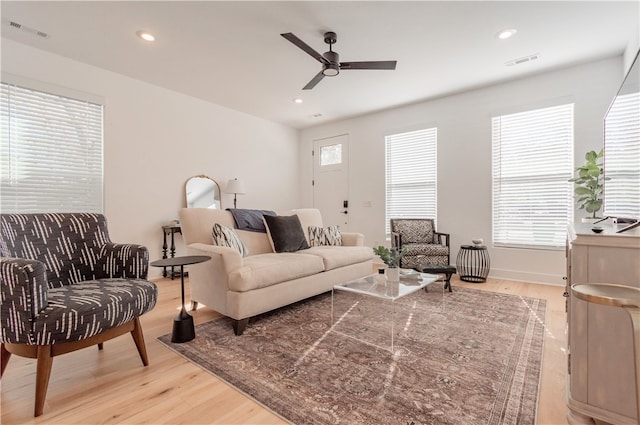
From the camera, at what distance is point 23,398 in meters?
1.51

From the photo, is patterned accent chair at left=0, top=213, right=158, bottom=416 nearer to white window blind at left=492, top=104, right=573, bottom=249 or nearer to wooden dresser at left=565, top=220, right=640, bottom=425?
wooden dresser at left=565, top=220, right=640, bottom=425

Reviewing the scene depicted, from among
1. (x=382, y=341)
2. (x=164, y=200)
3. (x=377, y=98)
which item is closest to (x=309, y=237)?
(x=382, y=341)

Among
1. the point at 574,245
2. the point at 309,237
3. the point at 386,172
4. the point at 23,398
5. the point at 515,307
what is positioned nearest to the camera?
the point at 574,245

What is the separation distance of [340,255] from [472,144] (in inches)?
107

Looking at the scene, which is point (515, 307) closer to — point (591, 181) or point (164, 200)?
point (591, 181)

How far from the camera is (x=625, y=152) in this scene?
1.70 meters

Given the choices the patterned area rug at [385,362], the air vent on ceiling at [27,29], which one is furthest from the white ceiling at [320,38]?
the patterned area rug at [385,362]

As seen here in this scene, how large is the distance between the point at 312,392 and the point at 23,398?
1472 mm

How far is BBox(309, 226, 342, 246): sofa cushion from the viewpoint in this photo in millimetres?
3695

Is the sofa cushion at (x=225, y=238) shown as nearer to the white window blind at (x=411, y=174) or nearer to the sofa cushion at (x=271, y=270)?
the sofa cushion at (x=271, y=270)

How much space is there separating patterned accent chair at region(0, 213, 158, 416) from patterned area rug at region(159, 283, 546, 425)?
0.57m

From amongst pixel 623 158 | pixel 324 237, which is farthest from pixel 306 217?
pixel 623 158

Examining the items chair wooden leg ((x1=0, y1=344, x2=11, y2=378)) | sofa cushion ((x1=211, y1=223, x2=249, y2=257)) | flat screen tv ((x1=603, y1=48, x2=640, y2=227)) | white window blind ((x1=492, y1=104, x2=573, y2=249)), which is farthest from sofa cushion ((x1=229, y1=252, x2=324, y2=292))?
white window blind ((x1=492, y1=104, x2=573, y2=249))

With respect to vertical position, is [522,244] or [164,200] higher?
[164,200]
